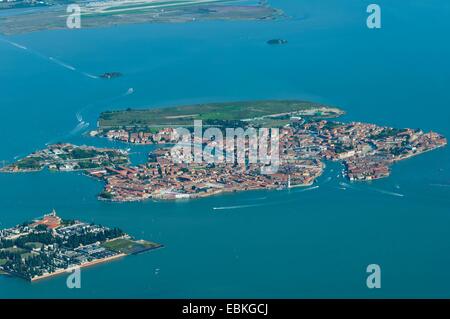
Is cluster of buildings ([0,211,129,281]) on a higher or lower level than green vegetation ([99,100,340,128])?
lower

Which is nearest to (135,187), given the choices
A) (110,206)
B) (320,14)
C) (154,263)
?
(110,206)

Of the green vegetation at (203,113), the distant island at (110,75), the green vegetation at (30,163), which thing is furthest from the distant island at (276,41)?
the green vegetation at (30,163)

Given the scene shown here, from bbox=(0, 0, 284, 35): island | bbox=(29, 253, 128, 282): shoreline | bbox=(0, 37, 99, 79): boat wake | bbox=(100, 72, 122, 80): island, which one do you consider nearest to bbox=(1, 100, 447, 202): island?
bbox=(29, 253, 128, 282): shoreline

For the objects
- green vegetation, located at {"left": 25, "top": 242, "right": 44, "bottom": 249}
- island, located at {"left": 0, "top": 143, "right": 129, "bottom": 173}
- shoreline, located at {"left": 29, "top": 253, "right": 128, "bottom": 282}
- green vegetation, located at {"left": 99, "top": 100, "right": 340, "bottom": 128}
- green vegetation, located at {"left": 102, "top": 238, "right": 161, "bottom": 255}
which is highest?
green vegetation, located at {"left": 99, "top": 100, "right": 340, "bottom": 128}

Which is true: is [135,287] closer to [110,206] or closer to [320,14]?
[110,206]

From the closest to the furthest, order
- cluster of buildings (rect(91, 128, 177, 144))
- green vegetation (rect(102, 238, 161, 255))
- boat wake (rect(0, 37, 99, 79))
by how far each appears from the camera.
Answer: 1. green vegetation (rect(102, 238, 161, 255))
2. cluster of buildings (rect(91, 128, 177, 144))
3. boat wake (rect(0, 37, 99, 79))

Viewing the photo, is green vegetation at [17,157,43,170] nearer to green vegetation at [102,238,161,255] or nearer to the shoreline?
green vegetation at [102,238,161,255]
